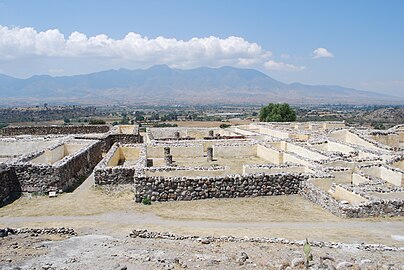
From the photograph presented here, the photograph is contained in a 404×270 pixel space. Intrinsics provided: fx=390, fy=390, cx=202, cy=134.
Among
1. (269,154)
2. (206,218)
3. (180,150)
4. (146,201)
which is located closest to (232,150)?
(269,154)

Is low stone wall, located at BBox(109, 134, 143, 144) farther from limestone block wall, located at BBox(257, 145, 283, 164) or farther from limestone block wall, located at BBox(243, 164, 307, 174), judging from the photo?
limestone block wall, located at BBox(243, 164, 307, 174)

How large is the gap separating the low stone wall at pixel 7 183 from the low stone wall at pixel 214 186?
5.49 m

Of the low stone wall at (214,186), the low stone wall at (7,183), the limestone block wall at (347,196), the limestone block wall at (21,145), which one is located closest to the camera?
the limestone block wall at (347,196)

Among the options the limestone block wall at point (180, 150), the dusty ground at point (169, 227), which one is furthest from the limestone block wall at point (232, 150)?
the dusty ground at point (169, 227)

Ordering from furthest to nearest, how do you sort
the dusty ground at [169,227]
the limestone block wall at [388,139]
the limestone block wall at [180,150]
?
the limestone block wall at [388,139] < the limestone block wall at [180,150] < the dusty ground at [169,227]

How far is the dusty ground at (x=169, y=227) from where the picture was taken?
29.1 ft

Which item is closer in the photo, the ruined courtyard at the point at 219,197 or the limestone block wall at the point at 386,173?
the ruined courtyard at the point at 219,197

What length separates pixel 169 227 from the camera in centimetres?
1214

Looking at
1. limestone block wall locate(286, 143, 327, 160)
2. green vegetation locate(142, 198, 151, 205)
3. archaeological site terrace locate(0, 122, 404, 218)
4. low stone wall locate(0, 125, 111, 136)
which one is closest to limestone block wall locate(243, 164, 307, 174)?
archaeological site terrace locate(0, 122, 404, 218)

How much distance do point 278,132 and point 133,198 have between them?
19513 millimetres

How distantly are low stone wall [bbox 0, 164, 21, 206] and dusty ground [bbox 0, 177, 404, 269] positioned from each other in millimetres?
563

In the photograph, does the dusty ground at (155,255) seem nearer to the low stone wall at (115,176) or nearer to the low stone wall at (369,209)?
the low stone wall at (369,209)

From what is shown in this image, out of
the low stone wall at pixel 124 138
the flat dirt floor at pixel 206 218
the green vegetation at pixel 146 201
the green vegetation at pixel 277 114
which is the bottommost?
the flat dirt floor at pixel 206 218

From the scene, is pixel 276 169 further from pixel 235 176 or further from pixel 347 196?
pixel 347 196
